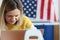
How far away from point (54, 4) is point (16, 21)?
4.29 feet

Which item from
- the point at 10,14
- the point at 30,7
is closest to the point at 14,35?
the point at 10,14

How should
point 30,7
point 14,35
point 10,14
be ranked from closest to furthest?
1. point 14,35
2. point 10,14
3. point 30,7

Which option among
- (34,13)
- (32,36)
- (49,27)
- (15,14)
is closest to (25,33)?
(32,36)

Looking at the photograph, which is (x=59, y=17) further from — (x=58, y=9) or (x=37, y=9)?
(x=37, y=9)

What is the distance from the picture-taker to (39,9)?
7.48 feet

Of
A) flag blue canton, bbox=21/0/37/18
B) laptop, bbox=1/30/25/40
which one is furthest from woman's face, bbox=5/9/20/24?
flag blue canton, bbox=21/0/37/18

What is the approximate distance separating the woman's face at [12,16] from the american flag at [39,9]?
1.17 metres

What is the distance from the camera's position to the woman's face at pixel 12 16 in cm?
104

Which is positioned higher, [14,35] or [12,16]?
[12,16]

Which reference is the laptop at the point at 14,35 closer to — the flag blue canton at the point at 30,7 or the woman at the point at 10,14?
the woman at the point at 10,14

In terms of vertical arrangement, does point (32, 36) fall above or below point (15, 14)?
below

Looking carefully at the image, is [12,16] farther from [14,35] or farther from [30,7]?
[30,7]

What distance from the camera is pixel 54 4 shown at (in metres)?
2.32

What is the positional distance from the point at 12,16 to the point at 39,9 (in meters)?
1.26
